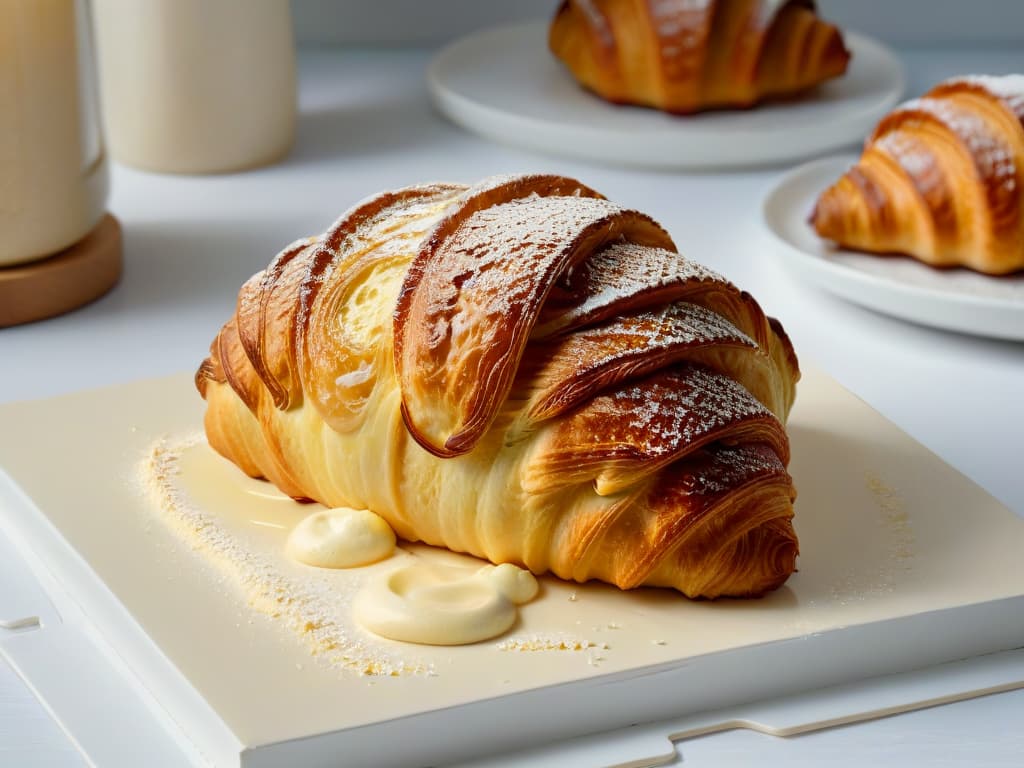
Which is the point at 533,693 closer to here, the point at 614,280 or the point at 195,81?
the point at 614,280

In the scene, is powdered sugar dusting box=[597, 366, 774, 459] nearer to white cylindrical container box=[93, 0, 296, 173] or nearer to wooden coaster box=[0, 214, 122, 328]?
wooden coaster box=[0, 214, 122, 328]

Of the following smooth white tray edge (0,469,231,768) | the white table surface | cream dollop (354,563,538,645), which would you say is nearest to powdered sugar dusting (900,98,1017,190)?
the white table surface

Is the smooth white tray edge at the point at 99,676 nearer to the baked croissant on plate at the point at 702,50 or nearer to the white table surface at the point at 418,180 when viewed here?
the white table surface at the point at 418,180

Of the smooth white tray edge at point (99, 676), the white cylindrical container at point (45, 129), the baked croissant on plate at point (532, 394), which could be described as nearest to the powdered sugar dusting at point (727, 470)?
the baked croissant on plate at point (532, 394)

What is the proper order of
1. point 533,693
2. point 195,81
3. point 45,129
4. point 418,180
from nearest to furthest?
point 533,693 < point 45,129 < point 195,81 < point 418,180

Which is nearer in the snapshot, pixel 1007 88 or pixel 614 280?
pixel 614 280

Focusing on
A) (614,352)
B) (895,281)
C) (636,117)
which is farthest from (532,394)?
(636,117)

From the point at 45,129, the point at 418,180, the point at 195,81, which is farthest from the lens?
the point at 418,180
